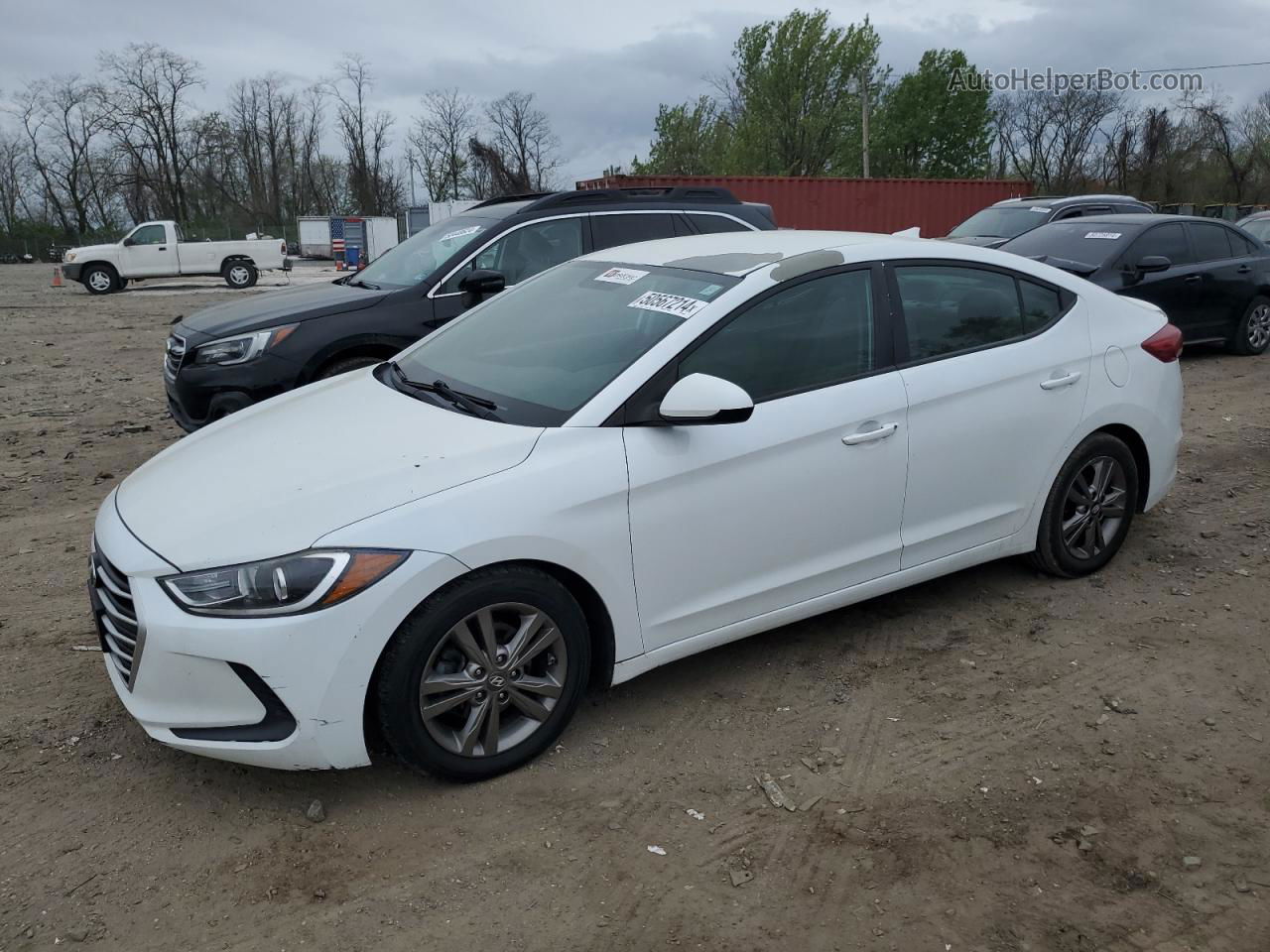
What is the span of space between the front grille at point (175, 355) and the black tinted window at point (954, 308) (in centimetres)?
462

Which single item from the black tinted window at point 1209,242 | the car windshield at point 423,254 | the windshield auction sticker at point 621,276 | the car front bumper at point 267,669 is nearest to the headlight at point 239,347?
the car windshield at point 423,254

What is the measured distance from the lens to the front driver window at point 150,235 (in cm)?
2588

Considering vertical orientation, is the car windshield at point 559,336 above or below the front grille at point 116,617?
above

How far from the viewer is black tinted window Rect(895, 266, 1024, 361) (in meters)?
4.03

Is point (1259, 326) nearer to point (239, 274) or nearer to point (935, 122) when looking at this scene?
point (239, 274)

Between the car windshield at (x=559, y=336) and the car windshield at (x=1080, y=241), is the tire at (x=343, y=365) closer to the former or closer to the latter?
the car windshield at (x=559, y=336)

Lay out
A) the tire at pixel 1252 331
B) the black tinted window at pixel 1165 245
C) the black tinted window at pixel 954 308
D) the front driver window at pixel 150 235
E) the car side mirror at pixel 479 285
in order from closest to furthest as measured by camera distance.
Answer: the black tinted window at pixel 954 308, the car side mirror at pixel 479 285, the black tinted window at pixel 1165 245, the tire at pixel 1252 331, the front driver window at pixel 150 235

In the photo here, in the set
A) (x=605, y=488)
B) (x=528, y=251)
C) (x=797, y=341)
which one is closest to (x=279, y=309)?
(x=528, y=251)

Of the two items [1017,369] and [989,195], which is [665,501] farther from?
[989,195]

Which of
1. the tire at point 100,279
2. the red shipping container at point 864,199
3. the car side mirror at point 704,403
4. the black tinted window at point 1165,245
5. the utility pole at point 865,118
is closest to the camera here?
the car side mirror at point 704,403

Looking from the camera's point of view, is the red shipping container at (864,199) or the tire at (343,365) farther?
the red shipping container at (864,199)

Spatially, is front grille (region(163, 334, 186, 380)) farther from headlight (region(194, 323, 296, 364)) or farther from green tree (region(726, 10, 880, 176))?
green tree (region(726, 10, 880, 176))

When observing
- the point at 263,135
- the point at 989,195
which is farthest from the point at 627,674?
the point at 263,135

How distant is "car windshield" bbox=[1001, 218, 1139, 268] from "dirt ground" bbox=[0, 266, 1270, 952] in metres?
6.01
